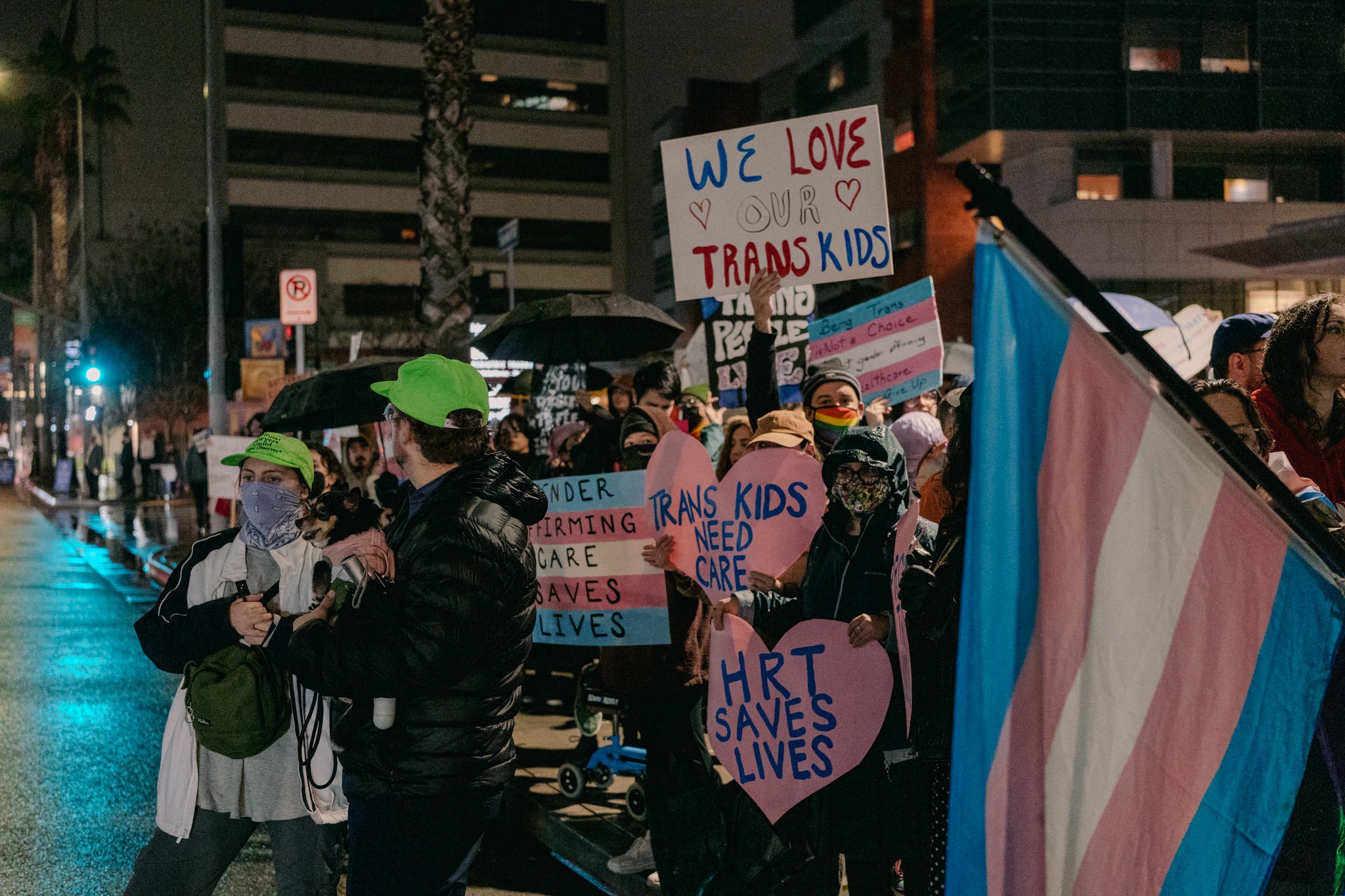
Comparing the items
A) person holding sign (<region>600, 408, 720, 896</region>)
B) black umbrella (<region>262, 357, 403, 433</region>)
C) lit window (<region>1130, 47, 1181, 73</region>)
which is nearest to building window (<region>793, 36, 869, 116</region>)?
lit window (<region>1130, 47, 1181, 73</region>)

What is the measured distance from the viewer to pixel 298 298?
1828 centimetres

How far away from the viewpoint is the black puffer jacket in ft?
10.1

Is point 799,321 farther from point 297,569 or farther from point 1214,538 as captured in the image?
point 1214,538

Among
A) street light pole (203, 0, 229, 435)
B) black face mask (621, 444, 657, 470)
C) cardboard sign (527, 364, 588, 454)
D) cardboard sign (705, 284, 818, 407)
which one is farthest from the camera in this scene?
street light pole (203, 0, 229, 435)

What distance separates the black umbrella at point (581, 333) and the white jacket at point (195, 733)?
467 centimetres

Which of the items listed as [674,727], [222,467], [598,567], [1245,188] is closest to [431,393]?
[598,567]

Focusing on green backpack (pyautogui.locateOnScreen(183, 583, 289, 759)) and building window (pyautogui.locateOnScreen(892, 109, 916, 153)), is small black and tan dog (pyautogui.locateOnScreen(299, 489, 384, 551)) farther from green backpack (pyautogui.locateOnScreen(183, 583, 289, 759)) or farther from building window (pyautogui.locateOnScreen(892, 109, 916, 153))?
building window (pyautogui.locateOnScreen(892, 109, 916, 153))

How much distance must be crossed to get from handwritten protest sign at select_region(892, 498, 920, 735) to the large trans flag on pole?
1.35 meters

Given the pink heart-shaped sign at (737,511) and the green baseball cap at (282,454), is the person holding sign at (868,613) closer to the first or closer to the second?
the pink heart-shaped sign at (737,511)

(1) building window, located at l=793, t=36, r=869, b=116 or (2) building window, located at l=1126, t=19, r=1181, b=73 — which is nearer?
(2) building window, located at l=1126, t=19, r=1181, b=73

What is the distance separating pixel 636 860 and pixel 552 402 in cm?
595

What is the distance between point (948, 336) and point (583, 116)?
4693 centimetres

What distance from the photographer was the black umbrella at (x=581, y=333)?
331 inches

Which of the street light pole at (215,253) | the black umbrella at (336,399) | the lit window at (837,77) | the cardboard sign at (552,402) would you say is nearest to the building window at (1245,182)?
the lit window at (837,77)
